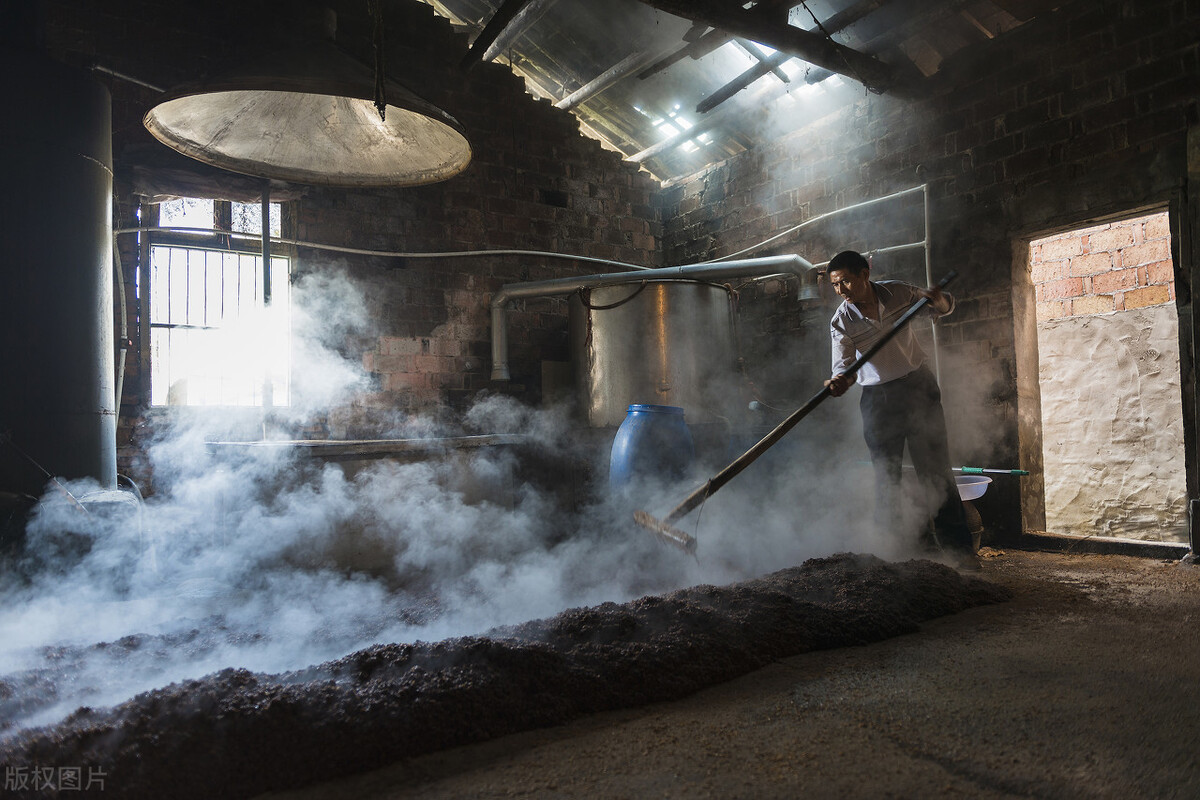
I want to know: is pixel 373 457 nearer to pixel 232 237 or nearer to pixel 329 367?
pixel 329 367

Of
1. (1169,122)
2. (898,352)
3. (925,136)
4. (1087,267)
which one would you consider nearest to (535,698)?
(898,352)

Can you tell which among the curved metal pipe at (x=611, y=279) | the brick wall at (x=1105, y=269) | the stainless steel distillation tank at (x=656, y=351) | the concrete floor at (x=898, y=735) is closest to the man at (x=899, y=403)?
the concrete floor at (x=898, y=735)

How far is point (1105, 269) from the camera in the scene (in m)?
6.55

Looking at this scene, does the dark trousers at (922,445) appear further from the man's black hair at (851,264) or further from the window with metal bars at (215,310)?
the window with metal bars at (215,310)

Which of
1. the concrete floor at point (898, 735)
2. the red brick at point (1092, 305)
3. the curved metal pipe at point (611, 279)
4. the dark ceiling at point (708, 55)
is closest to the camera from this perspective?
the concrete floor at point (898, 735)

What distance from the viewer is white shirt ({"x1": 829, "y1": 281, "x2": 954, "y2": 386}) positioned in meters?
4.35

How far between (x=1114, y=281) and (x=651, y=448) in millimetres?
4580

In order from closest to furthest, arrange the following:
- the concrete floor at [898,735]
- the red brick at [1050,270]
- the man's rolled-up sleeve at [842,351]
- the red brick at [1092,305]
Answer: the concrete floor at [898,735] < the man's rolled-up sleeve at [842,351] < the red brick at [1092,305] < the red brick at [1050,270]

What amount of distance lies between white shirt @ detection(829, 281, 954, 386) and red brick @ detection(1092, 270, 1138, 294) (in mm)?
3251

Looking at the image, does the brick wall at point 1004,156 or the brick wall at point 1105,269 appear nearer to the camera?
the brick wall at point 1004,156

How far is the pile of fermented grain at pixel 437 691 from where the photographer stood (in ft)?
5.57

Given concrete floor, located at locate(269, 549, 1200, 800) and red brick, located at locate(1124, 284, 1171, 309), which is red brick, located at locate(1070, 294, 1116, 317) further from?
concrete floor, located at locate(269, 549, 1200, 800)

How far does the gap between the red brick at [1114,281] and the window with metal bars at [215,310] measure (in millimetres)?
7538

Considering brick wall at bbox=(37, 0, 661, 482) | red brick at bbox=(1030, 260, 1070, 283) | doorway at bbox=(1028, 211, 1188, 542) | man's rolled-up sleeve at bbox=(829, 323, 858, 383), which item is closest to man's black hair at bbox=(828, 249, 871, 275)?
man's rolled-up sleeve at bbox=(829, 323, 858, 383)
